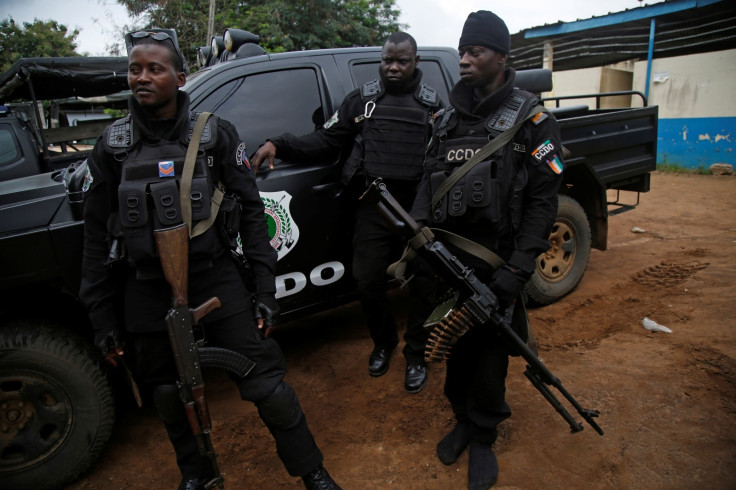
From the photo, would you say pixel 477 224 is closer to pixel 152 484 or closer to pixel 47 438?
pixel 152 484

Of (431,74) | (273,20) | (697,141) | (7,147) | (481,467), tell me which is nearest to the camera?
(481,467)

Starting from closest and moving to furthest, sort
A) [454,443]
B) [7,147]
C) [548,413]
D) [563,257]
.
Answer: [454,443] < [548,413] < [563,257] < [7,147]

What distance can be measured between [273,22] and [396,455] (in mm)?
12222

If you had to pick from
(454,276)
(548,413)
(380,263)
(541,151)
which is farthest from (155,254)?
(548,413)

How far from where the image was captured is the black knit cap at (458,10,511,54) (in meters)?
2.17

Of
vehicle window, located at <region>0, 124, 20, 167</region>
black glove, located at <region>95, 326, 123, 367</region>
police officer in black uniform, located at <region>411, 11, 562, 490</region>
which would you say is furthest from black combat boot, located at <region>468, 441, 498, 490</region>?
vehicle window, located at <region>0, 124, 20, 167</region>

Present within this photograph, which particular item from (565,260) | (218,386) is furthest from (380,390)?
(565,260)

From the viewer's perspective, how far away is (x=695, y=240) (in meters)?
5.52

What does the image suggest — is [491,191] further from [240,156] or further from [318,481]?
[318,481]

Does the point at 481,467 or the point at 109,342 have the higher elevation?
the point at 109,342

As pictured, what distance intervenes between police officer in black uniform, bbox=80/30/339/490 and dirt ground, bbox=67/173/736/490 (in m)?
0.53

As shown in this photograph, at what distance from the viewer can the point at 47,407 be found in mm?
2340

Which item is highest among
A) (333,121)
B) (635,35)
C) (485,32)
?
(635,35)

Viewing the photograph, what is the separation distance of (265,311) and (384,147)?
51.8 inches
